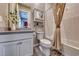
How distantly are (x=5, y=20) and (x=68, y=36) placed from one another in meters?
0.89

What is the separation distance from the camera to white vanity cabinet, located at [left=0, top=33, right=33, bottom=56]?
1375mm

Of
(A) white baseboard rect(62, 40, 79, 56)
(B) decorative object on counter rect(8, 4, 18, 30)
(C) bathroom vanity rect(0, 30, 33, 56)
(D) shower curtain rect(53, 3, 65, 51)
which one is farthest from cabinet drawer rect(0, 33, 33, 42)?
(A) white baseboard rect(62, 40, 79, 56)

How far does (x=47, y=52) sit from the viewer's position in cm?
145

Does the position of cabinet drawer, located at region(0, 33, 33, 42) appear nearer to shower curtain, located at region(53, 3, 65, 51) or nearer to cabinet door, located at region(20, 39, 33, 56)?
cabinet door, located at region(20, 39, 33, 56)

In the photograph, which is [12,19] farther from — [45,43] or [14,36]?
[45,43]

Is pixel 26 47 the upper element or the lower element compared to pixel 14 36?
lower

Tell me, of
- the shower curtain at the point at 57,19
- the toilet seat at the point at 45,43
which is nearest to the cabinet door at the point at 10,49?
the toilet seat at the point at 45,43

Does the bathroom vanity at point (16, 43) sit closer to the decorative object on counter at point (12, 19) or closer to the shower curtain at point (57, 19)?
the decorative object on counter at point (12, 19)

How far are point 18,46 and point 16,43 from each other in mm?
48

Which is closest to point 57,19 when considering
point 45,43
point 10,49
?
point 45,43

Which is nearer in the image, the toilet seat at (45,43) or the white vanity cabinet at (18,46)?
the white vanity cabinet at (18,46)

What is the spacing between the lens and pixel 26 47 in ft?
4.92

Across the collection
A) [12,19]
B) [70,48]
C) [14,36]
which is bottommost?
[70,48]

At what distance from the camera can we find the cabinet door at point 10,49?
54.3 inches
